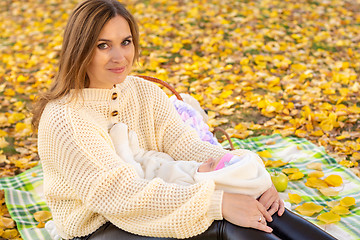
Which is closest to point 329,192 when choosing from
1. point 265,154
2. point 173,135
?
point 265,154

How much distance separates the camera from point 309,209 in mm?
2859

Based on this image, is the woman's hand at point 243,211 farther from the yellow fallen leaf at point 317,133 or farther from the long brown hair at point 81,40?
the yellow fallen leaf at point 317,133

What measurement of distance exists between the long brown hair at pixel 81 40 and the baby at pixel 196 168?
0.35 metres

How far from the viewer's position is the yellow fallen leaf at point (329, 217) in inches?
107

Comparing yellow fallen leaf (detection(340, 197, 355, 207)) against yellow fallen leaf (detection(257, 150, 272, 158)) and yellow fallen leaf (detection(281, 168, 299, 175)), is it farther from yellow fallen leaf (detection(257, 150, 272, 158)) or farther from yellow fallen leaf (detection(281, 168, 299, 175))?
yellow fallen leaf (detection(257, 150, 272, 158))

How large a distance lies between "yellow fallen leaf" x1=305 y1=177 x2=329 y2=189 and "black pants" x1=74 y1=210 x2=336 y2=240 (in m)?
1.05

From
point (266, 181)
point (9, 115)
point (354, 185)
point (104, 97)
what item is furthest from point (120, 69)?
point (9, 115)

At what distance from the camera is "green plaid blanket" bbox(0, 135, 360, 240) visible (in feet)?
9.04

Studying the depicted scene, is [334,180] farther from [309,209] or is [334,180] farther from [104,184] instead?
[104,184]

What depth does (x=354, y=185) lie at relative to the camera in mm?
3100

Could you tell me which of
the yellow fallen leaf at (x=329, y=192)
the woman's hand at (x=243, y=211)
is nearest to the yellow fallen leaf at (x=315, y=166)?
the yellow fallen leaf at (x=329, y=192)

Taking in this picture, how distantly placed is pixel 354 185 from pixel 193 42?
3.51 metres

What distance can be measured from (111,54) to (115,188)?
27.1 inches

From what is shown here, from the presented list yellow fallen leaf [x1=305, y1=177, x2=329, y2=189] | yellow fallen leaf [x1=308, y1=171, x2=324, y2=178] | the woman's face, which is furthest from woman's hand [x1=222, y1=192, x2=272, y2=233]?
yellow fallen leaf [x1=308, y1=171, x2=324, y2=178]
